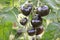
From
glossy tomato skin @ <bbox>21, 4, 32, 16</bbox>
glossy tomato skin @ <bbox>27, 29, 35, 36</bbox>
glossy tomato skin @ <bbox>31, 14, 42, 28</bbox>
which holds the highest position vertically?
glossy tomato skin @ <bbox>21, 4, 32, 16</bbox>

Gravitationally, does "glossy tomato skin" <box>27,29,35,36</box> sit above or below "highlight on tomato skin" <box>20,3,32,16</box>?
below

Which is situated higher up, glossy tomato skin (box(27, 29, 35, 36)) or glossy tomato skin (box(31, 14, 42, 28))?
glossy tomato skin (box(31, 14, 42, 28))

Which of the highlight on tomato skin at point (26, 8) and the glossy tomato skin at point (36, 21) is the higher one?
the highlight on tomato skin at point (26, 8)

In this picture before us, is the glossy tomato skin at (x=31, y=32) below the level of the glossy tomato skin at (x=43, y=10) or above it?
below

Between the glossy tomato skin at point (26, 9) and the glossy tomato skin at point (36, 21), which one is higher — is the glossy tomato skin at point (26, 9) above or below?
above

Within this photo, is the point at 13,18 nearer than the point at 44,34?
Yes

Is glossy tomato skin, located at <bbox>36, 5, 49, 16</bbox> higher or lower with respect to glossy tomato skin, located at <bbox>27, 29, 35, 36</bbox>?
higher

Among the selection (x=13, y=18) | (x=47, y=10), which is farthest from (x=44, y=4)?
(x=13, y=18)

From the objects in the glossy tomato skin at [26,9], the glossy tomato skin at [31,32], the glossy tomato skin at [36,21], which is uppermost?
the glossy tomato skin at [26,9]

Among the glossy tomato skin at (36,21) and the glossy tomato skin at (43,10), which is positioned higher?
the glossy tomato skin at (43,10)

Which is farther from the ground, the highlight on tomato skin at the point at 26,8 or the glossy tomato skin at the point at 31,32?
the highlight on tomato skin at the point at 26,8

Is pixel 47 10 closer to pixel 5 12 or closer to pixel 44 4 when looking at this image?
pixel 44 4
